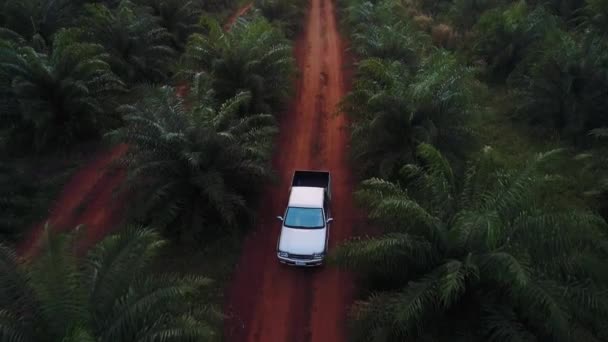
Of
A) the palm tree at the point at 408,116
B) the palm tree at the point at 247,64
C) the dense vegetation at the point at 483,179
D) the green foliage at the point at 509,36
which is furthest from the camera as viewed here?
the green foliage at the point at 509,36

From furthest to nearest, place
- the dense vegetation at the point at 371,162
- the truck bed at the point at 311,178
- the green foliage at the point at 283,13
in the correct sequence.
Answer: the green foliage at the point at 283,13 < the truck bed at the point at 311,178 < the dense vegetation at the point at 371,162

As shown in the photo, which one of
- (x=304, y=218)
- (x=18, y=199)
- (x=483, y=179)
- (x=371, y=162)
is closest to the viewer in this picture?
(x=483, y=179)

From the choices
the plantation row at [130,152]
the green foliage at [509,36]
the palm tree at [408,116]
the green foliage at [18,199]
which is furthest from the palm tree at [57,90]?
the green foliage at [509,36]

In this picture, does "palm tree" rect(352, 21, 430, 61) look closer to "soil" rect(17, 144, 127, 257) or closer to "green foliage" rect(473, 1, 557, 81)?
"green foliage" rect(473, 1, 557, 81)

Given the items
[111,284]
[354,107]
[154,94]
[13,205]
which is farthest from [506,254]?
[13,205]

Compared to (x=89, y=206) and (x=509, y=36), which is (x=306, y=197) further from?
(x=509, y=36)

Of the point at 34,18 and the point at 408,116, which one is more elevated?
the point at 34,18

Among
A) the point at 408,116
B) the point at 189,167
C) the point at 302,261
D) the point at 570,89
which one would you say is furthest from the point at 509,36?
the point at 189,167

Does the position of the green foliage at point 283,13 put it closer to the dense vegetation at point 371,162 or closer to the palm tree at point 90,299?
the dense vegetation at point 371,162
